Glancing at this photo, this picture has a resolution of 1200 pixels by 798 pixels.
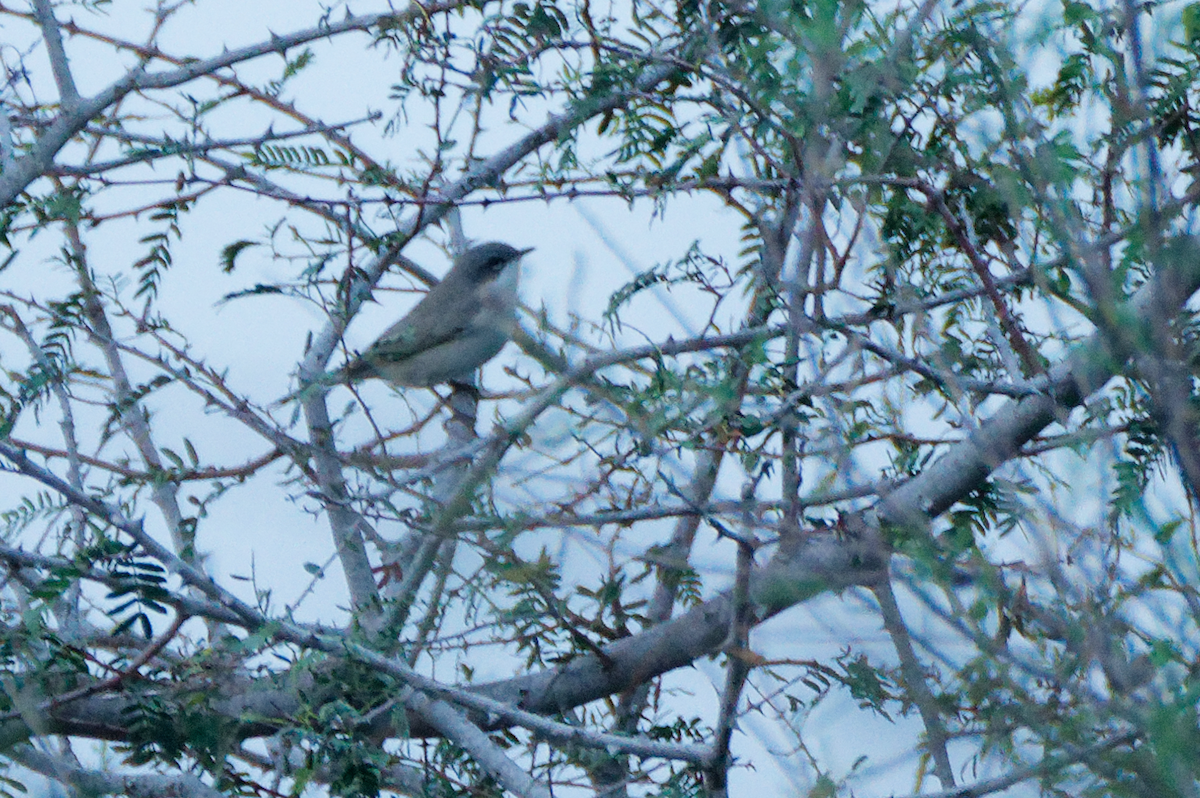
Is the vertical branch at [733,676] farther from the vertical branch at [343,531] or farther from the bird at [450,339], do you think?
the bird at [450,339]

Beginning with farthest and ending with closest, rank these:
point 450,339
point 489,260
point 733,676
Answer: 1. point 489,260
2. point 450,339
3. point 733,676

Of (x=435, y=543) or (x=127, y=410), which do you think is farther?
(x=127, y=410)

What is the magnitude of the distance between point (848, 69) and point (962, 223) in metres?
0.56

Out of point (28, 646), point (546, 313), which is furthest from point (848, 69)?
point (28, 646)

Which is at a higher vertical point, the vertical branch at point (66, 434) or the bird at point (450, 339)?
the bird at point (450, 339)

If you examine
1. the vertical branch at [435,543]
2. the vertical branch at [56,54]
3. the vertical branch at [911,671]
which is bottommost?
the vertical branch at [911,671]

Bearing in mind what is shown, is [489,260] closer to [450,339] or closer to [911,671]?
[450,339]

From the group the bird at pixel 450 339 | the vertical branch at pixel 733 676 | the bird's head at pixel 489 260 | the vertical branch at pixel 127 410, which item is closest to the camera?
the vertical branch at pixel 733 676

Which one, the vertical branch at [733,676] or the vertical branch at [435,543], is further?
the vertical branch at [435,543]

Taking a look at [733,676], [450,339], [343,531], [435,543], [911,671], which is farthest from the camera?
[450,339]

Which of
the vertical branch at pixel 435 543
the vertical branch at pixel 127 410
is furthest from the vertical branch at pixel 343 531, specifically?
the vertical branch at pixel 127 410

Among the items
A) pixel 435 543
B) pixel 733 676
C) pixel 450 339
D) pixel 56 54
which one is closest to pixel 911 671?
pixel 733 676

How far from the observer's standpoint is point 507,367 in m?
1.82

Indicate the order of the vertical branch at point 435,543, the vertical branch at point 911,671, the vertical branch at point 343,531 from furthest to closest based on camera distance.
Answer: the vertical branch at point 343,531 → the vertical branch at point 435,543 → the vertical branch at point 911,671
